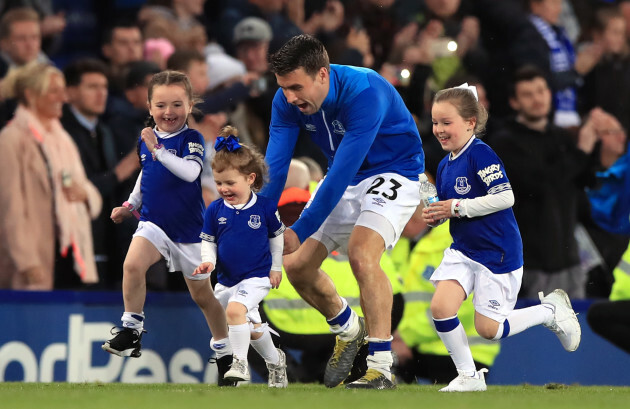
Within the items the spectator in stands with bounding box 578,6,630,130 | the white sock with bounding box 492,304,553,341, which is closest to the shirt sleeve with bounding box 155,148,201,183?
the white sock with bounding box 492,304,553,341

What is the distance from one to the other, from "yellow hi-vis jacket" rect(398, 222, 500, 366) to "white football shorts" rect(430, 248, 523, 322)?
5.45 ft

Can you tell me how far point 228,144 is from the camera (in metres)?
6.87

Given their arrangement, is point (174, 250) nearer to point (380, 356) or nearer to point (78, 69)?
point (380, 356)

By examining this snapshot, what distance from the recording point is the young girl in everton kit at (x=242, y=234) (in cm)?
682

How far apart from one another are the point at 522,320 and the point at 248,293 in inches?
67.7

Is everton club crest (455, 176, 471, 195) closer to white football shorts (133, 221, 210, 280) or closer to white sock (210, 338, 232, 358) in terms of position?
white football shorts (133, 221, 210, 280)

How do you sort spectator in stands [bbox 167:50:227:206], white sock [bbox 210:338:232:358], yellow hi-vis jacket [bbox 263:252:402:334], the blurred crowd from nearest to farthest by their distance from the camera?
white sock [bbox 210:338:232:358] < yellow hi-vis jacket [bbox 263:252:402:334] < the blurred crowd < spectator in stands [bbox 167:50:227:206]

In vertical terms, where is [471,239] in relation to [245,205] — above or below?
below

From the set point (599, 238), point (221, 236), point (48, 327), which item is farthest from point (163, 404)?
point (599, 238)

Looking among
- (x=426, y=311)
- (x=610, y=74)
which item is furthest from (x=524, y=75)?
(x=426, y=311)

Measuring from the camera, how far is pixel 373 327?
6828mm

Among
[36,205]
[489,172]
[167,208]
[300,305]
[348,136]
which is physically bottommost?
[300,305]

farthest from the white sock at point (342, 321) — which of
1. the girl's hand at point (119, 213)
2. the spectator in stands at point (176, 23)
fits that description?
the spectator in stands at point (176, 23)

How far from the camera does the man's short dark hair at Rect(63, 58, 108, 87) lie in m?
9.30
